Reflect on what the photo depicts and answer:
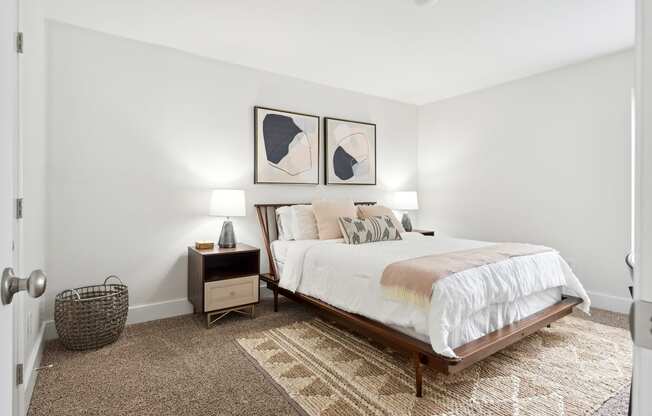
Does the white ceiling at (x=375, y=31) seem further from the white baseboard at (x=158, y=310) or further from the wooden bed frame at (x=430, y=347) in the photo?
the white baseboard at (x=158, y=310)

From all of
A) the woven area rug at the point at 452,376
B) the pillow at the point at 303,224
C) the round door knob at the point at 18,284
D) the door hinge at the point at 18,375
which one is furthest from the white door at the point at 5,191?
the pillow at the point at 303,224

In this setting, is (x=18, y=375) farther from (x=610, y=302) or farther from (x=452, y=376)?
(x=610, y=302)

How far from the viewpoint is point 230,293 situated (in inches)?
126

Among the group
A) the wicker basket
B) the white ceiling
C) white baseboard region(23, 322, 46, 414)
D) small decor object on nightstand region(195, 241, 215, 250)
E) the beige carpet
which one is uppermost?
the white ceiling

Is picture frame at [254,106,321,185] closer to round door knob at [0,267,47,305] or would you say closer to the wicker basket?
the wicker basket

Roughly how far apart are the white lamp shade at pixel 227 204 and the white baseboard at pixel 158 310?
0.98 m

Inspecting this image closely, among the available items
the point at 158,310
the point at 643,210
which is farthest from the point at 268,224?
the point at 643,210

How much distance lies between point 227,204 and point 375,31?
2089 millimetres

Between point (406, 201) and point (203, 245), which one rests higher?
point (406, 201)

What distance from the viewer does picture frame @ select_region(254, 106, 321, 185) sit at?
12.8 feet

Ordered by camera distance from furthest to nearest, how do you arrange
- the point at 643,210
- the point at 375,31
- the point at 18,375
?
the point at 375,31
the point at 18,375
the point at 643,210

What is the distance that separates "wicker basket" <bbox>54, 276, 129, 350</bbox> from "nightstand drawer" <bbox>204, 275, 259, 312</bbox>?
664 millimetres

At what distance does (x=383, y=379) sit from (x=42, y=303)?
9.03ft

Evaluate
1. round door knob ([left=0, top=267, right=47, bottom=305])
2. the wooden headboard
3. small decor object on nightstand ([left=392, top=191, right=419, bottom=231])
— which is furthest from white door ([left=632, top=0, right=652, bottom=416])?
small decor object on nightstand ([left=392, top=191, right=419, bottom=231])
